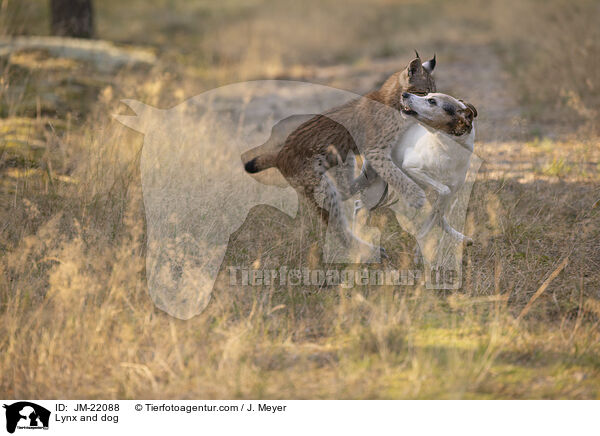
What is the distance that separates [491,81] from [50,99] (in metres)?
7.29

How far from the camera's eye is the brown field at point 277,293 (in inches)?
139

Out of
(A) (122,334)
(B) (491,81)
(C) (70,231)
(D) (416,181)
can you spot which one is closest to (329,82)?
(B) (491,81)

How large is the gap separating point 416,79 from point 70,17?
7437 mm

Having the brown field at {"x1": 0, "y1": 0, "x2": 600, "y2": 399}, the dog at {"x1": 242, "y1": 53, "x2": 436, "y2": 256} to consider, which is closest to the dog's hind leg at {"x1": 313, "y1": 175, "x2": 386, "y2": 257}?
the dog at {"x1": 242, "y1": 53, "x2": 436, "y2": 256}

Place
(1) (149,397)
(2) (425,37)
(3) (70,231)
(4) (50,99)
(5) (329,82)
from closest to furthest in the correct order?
(1) (149,397) < (3) (70,231) < (4) (50,99) < (5) (329,82) < (2) (425,37)

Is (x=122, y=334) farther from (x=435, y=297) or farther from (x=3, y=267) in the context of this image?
(x=435, y=297)

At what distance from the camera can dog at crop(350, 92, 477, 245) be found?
15.0 feet

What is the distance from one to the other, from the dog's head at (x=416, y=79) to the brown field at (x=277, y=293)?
3.29 ft

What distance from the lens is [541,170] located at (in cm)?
644

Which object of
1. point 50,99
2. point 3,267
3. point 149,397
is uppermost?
point 50,99

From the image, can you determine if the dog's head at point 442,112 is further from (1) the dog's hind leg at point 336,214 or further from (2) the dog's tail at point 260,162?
(2) the dog's tail at point 260,162
